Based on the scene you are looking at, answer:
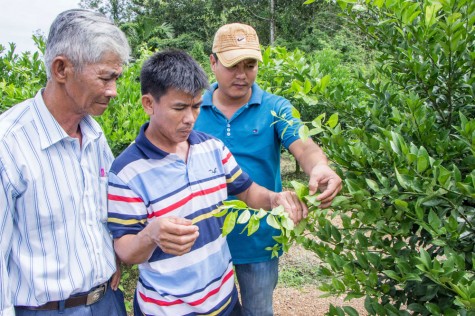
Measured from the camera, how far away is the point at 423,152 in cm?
143

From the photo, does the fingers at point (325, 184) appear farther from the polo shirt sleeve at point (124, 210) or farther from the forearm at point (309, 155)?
the polo shirt sleeve at point (124, 210)

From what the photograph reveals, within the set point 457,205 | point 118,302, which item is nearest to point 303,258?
point 118,302

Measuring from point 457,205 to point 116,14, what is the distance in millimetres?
36228

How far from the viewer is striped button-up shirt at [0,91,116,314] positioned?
1.63 m

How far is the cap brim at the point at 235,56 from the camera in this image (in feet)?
8.00

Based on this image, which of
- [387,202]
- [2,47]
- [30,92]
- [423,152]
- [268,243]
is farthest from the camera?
[2,47]

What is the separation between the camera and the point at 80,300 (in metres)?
1.83

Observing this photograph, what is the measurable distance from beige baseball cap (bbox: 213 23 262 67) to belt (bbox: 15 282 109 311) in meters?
1.28

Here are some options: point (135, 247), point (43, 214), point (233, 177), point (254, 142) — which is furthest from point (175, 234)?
point (254, 142)

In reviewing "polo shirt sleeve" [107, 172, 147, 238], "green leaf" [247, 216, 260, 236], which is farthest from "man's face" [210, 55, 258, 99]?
"green leaf" [247, 216, 260, 236]

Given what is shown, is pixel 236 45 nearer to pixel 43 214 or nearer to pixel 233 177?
pixel 233 177

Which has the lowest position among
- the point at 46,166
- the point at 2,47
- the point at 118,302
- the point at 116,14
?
the point at 118,302

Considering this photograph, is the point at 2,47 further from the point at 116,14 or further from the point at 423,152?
the point at 116,14

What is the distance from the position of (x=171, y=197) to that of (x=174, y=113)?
0.35m
